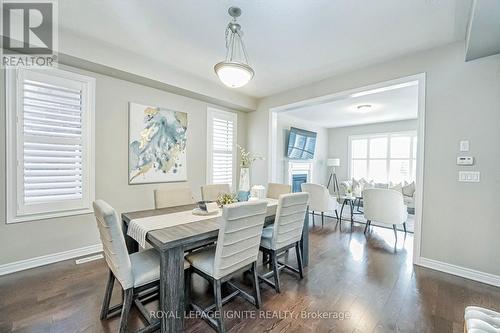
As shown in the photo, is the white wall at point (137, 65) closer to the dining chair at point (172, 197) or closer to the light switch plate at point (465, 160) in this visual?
the dining chair at point (172, 197)

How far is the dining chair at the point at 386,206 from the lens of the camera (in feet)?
11.7

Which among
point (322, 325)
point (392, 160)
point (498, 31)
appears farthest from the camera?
point (392, 160)

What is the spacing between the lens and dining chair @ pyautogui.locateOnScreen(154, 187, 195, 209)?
8.98ft

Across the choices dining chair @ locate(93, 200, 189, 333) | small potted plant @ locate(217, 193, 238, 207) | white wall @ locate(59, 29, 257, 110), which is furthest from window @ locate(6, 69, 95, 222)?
small potted plant @ locate(217, 193, 238, 207)

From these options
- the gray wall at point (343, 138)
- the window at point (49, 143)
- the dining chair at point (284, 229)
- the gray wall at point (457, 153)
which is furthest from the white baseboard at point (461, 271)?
the gray wall at point (343, 138)

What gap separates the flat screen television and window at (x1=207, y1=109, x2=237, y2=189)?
1.87 m

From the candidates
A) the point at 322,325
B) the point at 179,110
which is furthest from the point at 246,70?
the point at 322,325

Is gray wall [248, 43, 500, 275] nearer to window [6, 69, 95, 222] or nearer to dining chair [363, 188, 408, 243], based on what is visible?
dining chair [363, 188, 408, 243]

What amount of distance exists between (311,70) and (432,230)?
2715 mm

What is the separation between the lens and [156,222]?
2.00 m

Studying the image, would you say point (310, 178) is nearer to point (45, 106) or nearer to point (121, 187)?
point (121, 187)

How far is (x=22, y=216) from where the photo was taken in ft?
8.23

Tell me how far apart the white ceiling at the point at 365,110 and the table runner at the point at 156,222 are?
3.04 metres

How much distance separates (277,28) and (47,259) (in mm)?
3796
